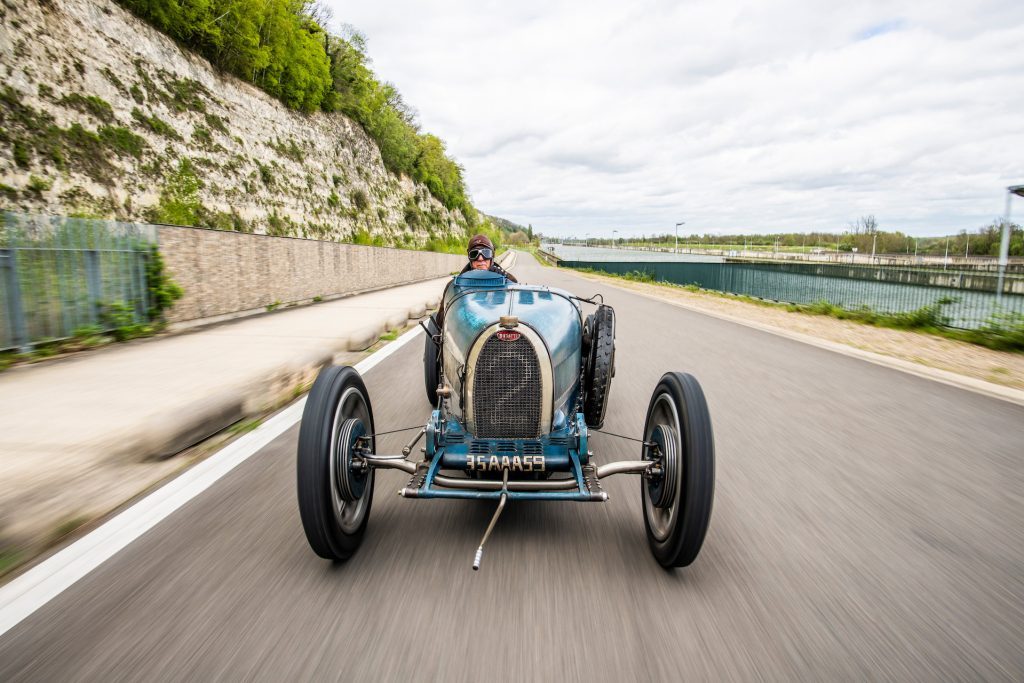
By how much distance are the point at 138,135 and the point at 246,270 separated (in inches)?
523

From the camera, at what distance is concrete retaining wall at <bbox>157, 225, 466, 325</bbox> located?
996 cm

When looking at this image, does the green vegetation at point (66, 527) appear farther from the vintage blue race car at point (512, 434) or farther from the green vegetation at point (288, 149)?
the green vegetation at point (288, 149)

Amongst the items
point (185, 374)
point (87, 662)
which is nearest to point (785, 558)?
point (87, 662)

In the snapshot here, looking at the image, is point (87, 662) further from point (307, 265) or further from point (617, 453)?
point (307, 265)

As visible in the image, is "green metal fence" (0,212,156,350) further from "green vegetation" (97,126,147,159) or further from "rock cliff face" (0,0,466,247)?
"green vegetation" (97,126,147,159)

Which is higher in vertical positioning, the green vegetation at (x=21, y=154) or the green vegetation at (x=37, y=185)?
the green vegetation at (x=21, y=154)

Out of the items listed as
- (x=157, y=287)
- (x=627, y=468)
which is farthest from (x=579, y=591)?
(x=157, y=287)

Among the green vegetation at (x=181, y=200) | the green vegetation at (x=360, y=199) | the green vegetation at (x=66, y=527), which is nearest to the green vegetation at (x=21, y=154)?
the green vegetation at (x=181, y=200)

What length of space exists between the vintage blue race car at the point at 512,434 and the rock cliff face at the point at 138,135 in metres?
16.7

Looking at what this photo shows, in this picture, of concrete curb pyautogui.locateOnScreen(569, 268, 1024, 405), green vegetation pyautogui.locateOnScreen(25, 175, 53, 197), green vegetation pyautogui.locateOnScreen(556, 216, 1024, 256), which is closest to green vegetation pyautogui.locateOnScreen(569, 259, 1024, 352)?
concrete curb pyautogui.locateOnScreen(569, 268, 1024, 405)

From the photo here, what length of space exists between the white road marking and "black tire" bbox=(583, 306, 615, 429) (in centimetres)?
245

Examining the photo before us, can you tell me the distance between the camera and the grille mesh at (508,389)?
3139 millimetres

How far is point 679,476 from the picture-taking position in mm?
2701

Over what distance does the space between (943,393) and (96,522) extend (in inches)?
314
